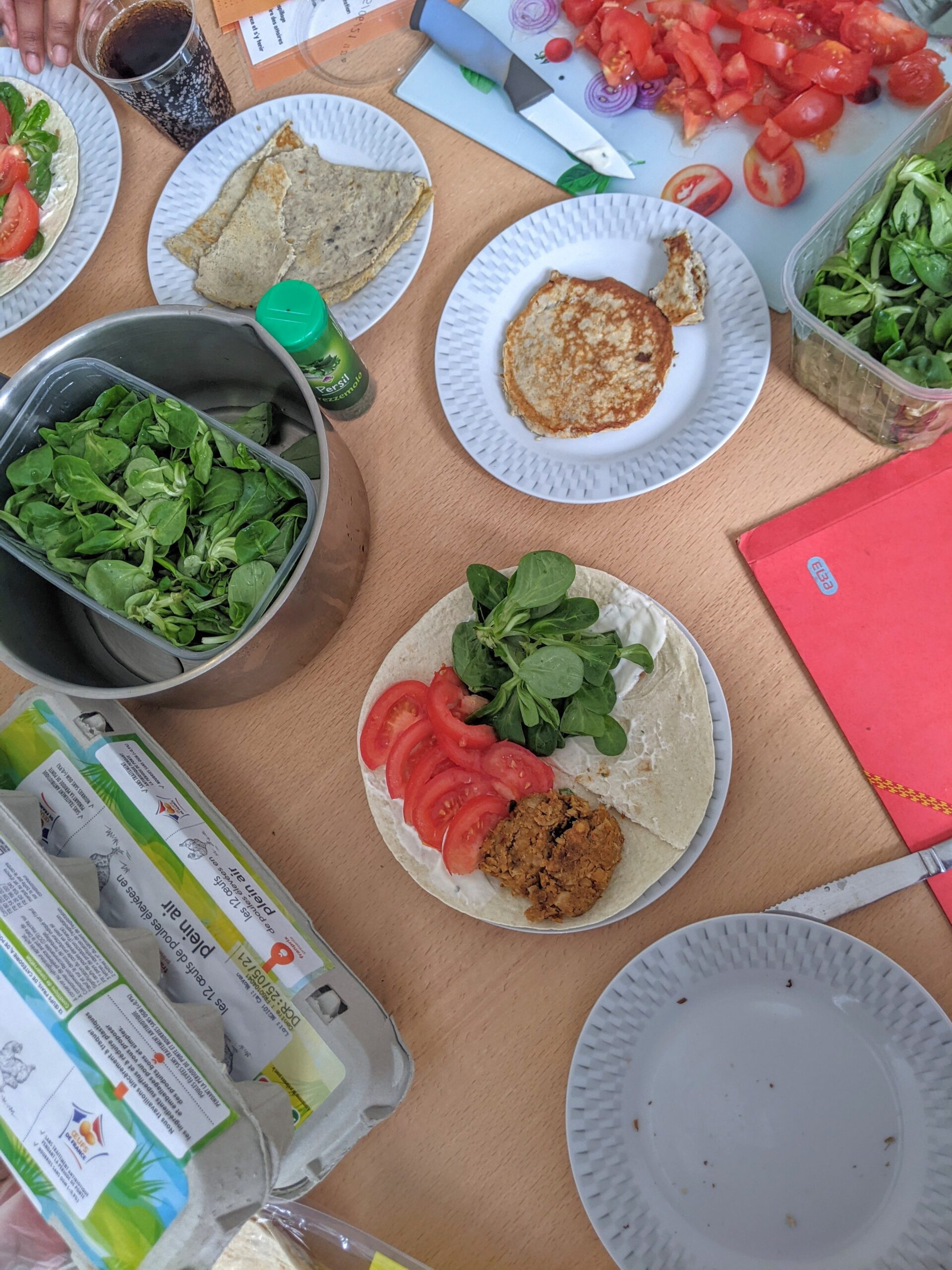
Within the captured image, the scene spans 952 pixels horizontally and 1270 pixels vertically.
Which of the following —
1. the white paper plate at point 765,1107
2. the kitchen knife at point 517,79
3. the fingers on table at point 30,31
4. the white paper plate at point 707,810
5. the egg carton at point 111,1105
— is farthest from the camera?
the fingers on table at point 30,31

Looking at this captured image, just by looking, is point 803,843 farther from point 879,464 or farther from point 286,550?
point 286,550

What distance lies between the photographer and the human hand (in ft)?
4.30

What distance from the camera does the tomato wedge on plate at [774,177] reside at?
1032 millimetres

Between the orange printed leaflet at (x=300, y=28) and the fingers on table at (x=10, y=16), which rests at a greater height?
the fingers on table at (x=10, y=16)

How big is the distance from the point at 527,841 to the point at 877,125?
3.11 ft

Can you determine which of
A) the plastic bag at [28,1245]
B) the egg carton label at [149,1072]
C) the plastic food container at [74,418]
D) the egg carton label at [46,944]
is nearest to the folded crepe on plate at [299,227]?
the plastic food container at [74,418]

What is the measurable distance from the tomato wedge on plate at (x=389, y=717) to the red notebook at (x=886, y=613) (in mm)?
405

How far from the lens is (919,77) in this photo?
997 mm

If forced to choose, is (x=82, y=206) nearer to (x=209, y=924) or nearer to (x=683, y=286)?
(x=683, y=286)

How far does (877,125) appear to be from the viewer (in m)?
1.03

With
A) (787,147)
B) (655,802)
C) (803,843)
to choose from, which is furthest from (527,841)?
(787,147)

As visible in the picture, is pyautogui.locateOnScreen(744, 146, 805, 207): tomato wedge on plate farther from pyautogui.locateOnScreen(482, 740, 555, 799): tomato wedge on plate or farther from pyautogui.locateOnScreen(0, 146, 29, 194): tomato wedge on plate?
pyautogui.locateOnScreen(0, 146, 29, 194): tomato wedge on plate

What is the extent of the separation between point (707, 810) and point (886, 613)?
29cm

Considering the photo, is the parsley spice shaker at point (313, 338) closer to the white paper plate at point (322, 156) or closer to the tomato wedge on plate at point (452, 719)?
the white paper plate at point (322, 156)
